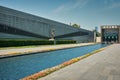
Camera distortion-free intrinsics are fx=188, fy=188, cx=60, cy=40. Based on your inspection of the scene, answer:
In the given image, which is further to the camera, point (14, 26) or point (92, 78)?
point (14, 26)

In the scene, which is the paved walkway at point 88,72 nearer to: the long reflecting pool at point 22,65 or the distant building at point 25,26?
the long reflecting pool at point 22,65

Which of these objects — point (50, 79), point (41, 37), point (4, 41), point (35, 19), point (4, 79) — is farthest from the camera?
point (41, 37)

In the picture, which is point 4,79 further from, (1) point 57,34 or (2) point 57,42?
(1) point 57,34

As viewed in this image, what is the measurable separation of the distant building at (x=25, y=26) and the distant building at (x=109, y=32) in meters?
23.1

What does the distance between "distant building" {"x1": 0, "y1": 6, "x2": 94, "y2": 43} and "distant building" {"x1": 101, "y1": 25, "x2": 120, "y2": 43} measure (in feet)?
75.9

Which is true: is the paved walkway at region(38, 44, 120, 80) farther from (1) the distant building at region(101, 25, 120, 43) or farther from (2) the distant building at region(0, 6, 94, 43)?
(1) the distant building at region(101, 25, 120, 43)

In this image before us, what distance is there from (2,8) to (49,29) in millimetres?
24063

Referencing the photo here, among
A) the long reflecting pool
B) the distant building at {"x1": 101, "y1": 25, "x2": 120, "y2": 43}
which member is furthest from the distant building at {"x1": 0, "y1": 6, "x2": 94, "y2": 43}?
the long reflecting pool

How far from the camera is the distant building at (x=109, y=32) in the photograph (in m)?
87.0

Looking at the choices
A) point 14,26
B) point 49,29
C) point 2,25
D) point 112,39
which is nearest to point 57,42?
point 49,29

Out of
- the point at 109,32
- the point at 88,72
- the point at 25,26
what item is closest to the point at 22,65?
the point at 88,72

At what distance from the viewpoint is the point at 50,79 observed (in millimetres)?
7855

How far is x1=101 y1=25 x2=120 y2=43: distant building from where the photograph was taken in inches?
3425

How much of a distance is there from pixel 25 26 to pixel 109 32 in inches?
2064
